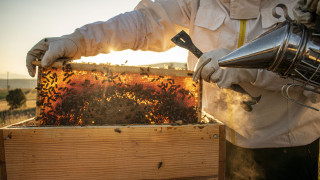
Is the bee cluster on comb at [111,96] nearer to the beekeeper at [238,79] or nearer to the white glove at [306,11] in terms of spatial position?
the beekeeper at [238,79]

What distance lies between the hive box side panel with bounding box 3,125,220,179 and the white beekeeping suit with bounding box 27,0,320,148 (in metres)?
1.12

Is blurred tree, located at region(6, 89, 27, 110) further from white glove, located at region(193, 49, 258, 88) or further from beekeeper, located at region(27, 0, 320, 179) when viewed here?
white glove, located at region(193, 49, 258, 88)

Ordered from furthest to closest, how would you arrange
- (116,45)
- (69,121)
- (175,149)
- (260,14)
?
(116,45)
(260,14)
(69,121)
(175,149)

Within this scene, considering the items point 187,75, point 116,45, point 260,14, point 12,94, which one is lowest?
point 12,94

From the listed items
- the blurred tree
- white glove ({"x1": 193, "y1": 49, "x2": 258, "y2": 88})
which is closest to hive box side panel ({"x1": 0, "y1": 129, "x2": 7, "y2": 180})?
white glove ({"x1": 193, "y1": 49, "x2": 258, "y2": 88})

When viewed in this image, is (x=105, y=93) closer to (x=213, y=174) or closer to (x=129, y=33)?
(x=129, y=33)

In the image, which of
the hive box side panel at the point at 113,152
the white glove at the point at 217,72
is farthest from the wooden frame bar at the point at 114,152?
the white glove at the point at 217,72

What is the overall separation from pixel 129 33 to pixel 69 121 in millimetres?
1657

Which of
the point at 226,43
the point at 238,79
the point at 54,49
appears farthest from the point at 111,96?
the point at 226,43

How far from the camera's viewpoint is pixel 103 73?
211 centimetres

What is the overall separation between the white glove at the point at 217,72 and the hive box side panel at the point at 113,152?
74 centimetres

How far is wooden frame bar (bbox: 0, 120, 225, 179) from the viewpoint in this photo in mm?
1533

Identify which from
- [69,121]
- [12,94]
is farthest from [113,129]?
[12,94]

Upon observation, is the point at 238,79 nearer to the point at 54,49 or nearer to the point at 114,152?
the point at 114,152
